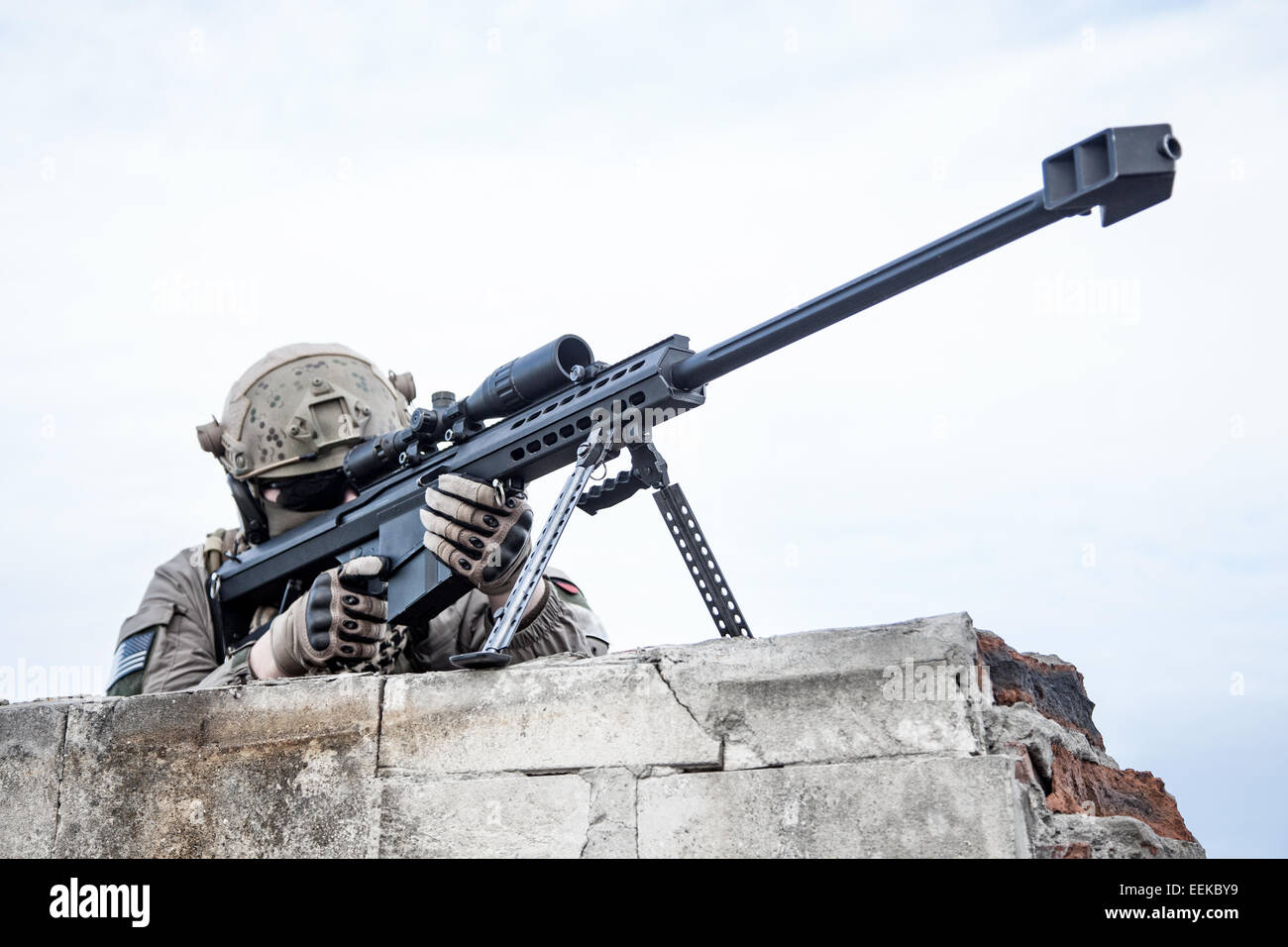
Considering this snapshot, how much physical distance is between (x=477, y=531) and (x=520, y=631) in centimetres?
58

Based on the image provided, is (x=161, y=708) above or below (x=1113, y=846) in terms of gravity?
above

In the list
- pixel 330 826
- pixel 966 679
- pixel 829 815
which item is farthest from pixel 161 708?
pixel 966 679

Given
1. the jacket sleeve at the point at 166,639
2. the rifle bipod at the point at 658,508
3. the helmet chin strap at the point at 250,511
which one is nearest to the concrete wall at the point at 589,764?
the rifle bipod at the point at 658,508

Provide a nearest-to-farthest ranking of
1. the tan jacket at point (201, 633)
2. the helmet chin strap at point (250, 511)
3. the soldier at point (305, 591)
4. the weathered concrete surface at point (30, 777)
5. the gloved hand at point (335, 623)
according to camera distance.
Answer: the weathered concrete surface at point (30, 777), the gloved hand at point (335, 623), the soldier at point (305, 591), the tan jacket at point (201, 633), the helmet chin strap at point (250, 511)

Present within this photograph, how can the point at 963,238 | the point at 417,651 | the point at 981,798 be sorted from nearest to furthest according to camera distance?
the point at 981,798, the point at 963,238, the point at 417,651

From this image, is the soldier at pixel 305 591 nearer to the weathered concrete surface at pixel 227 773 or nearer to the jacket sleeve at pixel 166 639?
the jacket sleeve at pixel 166 639

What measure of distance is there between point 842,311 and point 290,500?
289 centimetres

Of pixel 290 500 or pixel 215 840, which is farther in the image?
pixel 290 500

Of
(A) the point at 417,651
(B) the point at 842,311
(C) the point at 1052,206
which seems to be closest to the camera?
(C) the point at 1052,206

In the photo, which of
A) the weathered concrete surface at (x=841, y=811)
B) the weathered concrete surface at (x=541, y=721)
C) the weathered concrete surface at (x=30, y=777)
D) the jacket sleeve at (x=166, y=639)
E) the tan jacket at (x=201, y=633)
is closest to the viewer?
the weathered concrete surface at (x=841, y=811)

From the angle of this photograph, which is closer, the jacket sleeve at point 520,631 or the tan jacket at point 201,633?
the jacket sleeve at point 520,631

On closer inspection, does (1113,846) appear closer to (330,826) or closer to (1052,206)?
(1052,206)

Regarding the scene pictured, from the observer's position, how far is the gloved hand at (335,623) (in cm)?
477

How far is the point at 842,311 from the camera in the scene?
3832mm
